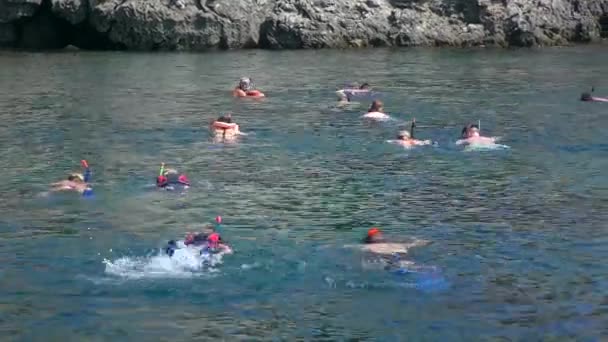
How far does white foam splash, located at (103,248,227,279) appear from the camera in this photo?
15.9m

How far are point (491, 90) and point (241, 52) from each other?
17180 millimetres

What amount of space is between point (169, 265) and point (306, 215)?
3.85 metres

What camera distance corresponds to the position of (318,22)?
51969mm

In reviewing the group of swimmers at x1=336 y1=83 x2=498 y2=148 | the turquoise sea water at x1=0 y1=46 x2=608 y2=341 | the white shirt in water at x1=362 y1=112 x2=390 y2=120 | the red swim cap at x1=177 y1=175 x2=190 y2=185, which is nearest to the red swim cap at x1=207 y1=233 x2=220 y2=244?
the turquoise sea water at x1=0 y1=46 x2=608 y2=341

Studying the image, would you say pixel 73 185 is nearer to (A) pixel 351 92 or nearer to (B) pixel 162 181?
(B) pixel 162 181

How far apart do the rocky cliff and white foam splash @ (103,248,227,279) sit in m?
35.7

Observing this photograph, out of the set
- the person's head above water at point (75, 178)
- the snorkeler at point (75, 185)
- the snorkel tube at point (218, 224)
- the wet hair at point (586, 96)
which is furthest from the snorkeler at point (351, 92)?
the snorkel tube at point (218, 224)

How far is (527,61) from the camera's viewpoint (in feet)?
149

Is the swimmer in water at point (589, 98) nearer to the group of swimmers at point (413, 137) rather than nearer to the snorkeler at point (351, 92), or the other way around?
the group of swimmers at point (413, 137)

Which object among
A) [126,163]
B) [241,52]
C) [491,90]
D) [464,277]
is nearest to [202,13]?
[241,52]

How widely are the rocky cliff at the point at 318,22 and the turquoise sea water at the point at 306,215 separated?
14.6 m

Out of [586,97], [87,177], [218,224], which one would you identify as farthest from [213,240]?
[586,97]

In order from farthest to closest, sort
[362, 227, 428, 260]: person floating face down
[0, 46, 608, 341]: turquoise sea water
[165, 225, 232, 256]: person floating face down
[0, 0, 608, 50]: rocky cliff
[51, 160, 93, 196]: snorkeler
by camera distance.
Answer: [0, 0, 608, 50]: rocky cliff, [51, 160, 93, 196]: snorkeler, [362, 227, 428, 260]: person floating face down, [165, 225, 232, 256]: person floating face down, [0, 46, 608, 341]: turquoise sea water

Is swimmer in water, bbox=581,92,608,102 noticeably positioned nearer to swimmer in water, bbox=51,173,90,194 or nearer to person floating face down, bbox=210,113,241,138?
person floating face down, bbox=210,113,241,138
